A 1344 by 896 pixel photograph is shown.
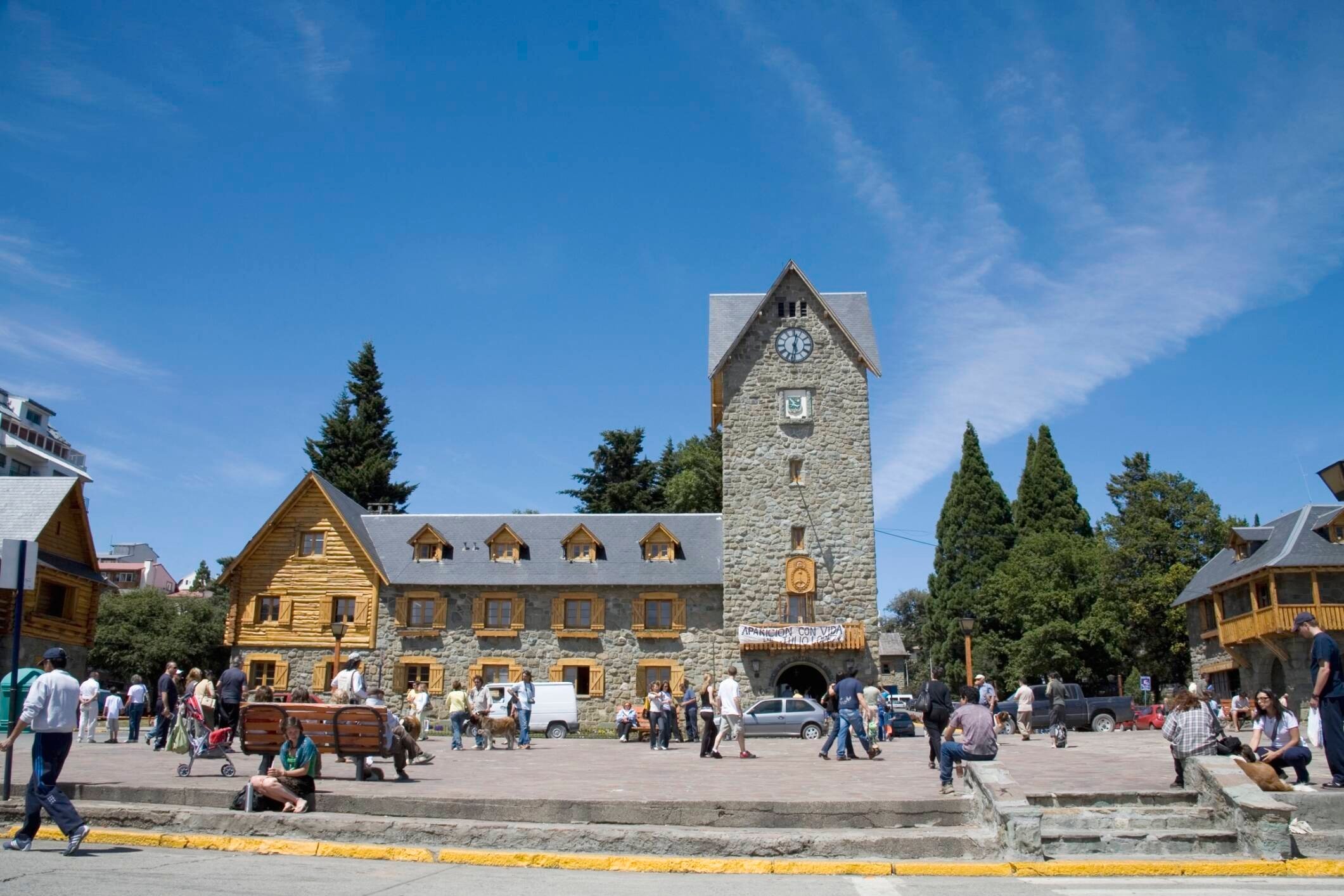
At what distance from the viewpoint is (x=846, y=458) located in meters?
41.3

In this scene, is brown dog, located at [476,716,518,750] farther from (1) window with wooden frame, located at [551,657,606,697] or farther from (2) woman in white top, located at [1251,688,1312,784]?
(1) window with wooden frame, located at [551,657,606,697]

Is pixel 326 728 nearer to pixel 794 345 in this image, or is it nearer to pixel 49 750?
pixel 49 750

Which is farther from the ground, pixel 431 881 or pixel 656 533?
pixel 656 533

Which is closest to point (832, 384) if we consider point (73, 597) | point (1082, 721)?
point (1082, 721)

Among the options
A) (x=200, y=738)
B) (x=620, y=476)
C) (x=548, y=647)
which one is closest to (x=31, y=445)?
(x=620, y=476)

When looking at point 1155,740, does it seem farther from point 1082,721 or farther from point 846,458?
point 846,458

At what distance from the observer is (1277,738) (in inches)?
488

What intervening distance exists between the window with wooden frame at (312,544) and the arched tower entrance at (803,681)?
18.8 m

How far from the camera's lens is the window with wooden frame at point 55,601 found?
34.9 meters

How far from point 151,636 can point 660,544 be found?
34.6 metres

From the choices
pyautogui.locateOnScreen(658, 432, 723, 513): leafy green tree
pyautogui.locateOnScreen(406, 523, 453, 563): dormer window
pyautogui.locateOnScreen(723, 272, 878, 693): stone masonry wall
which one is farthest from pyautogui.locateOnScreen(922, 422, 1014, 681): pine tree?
pyautogui.locateOnScreen(406, 523, 453, 563): dormer window

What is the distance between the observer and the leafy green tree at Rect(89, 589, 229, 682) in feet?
192

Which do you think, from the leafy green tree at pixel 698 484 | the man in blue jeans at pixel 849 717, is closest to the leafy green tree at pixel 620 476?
the leafy green tree at pixel 698 484

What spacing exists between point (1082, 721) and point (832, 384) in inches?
618
